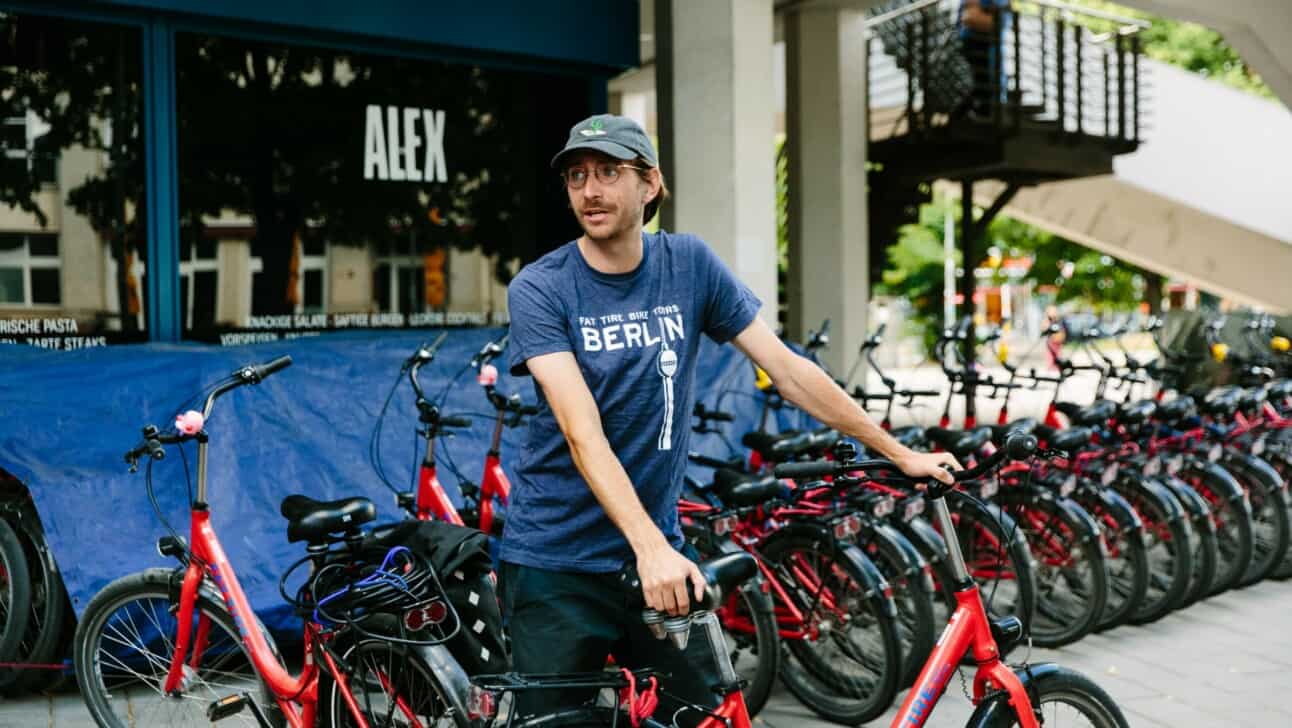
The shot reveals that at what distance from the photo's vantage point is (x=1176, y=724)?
15.5 ft

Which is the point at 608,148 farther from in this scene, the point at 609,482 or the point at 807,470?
the point at 807,470

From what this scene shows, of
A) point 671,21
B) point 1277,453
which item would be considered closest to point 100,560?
point 671,21

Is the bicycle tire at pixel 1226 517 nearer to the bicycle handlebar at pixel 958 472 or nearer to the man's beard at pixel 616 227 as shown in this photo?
the bicycle handlebar at pixel 958 472

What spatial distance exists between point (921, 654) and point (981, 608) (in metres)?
1.91

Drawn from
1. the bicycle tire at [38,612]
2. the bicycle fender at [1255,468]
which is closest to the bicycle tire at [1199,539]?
the bicycle fender at [1255,468]

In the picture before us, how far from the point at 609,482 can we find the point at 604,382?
0.81 feet

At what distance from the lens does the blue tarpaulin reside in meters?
4.79

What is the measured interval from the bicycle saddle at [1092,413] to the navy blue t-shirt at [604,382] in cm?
403

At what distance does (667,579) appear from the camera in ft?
7.39

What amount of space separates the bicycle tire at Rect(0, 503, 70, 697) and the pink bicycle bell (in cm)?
144

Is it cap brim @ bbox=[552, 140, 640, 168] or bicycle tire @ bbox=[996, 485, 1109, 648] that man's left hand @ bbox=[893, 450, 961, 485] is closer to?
cap brim @ bbox=[552, 140, 640, 168]

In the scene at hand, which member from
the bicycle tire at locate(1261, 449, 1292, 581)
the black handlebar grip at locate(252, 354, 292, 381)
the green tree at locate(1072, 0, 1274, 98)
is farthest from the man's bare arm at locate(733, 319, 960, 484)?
the green tree at locate(1072, 0, 1274, 98)

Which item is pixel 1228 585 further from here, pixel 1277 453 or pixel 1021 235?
pixel 1021 235

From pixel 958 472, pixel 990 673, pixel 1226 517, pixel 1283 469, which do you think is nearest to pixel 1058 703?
pixel 990 673
